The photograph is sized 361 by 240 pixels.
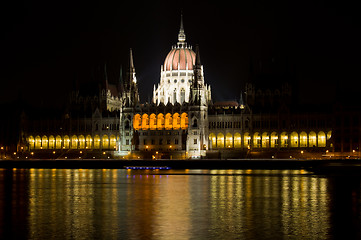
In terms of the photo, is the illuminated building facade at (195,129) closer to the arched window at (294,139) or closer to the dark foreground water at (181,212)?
the arched window at (294,139)

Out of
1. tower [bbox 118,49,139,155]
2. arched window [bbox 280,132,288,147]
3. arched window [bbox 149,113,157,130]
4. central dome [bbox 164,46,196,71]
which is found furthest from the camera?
central dome [bbox 164,46,196,71]

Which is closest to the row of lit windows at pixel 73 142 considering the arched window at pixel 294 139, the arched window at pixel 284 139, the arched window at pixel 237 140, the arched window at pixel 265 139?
the arched window at pixel 237 140

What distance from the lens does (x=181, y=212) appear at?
3731 cm

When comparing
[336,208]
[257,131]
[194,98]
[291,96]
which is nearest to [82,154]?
[194,98]

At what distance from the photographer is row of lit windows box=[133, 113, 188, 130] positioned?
5315 inches

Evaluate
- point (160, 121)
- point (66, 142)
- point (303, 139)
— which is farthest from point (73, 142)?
point (303, 139)

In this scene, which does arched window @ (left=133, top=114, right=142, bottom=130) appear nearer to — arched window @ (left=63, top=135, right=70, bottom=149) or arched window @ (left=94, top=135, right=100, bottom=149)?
arched window @ (left=94, top=135, right=100, bottom=149)

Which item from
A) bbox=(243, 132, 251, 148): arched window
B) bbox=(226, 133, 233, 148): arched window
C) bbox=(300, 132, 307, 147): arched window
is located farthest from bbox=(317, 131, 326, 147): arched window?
bbox=(226, 133, 233, 148): arched window

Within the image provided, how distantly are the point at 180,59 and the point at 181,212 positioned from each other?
12656 centimetres

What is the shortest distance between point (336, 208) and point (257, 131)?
94.5 m

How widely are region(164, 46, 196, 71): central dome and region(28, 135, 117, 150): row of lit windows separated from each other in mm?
29896

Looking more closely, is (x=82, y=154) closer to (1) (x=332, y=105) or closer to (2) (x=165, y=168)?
(2) (x=165, y=168)

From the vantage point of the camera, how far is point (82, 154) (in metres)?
135

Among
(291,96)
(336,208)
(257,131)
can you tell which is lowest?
(336,208)
